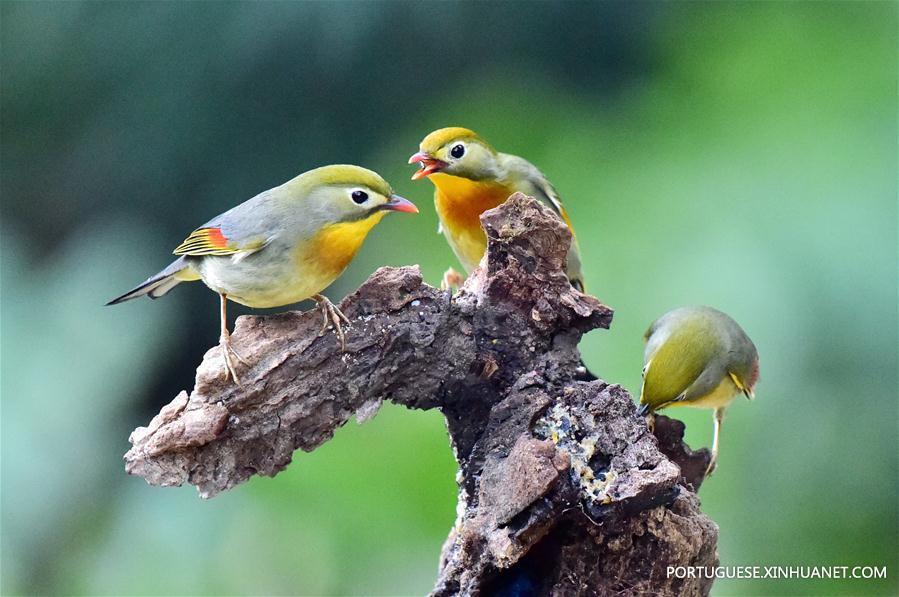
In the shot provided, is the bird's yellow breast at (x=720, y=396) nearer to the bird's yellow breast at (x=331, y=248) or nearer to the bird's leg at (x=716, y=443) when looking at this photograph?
the bird's leg at (x=716, y=443)

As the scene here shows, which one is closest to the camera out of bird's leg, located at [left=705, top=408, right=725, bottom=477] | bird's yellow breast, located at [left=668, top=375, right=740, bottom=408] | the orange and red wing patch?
the orange and red wing patch

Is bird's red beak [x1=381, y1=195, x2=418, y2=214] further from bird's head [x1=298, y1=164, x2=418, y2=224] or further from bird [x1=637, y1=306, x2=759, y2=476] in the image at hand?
bird [x1=637, y1=306, x2=759, y2=476]

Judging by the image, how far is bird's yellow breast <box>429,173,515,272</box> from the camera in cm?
347

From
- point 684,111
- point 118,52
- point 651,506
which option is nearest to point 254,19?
point 118,52

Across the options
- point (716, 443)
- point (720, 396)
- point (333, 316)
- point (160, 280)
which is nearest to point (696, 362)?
point (720, 396)

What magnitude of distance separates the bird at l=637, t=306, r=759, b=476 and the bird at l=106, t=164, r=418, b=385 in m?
0.93

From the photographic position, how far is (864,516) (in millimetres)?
4535

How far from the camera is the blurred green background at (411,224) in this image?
4.53 m

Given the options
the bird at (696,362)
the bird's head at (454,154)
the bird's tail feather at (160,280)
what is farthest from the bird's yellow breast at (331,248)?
the bird at (696,362)

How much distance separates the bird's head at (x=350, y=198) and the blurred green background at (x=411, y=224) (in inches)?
72.4

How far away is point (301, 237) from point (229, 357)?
0.37 m

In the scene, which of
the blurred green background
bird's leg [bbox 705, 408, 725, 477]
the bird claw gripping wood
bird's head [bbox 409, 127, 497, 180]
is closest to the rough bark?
the bird claw gripping wood

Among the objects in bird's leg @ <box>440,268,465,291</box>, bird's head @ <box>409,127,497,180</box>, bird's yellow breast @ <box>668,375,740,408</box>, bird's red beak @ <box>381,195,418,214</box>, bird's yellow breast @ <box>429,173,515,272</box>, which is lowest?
bird's yellow breast @ <box>668,375,740,408</box>

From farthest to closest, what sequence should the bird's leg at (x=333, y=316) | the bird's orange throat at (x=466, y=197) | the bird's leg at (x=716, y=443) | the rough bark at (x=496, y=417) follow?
the bird's orange throat at (x=466, y=197)
the bird's leg at (x=716, y=443)
the bird's leg at (x=333, y=316)
the rough bark at (x=496, y=417)
